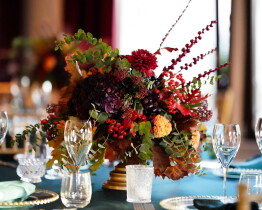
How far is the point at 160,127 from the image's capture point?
1737mm

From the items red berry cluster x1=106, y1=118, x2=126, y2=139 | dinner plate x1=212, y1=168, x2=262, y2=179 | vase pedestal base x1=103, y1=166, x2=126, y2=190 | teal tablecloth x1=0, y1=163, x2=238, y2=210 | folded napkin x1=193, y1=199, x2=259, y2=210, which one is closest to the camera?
folded napkin x1=193, y1=199, x2=259, y2=210

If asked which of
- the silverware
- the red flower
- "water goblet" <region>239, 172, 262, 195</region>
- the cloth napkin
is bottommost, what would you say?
the silverware

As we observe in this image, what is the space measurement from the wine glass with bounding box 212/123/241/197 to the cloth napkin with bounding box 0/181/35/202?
499 mm

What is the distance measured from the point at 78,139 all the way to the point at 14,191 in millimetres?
207

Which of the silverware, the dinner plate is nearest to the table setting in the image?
the silverware

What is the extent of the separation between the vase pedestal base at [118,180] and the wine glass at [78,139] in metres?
0.26

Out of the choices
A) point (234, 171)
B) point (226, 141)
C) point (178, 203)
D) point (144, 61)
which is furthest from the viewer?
point (234, 171)

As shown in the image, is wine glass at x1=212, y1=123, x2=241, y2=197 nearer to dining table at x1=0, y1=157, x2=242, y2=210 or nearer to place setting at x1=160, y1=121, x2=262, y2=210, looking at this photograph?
place setting at x1=160, y1=121, x2=262, y2=210

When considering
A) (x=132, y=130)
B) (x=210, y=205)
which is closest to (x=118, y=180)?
(x=132, y=130)

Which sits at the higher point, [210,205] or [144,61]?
[144,61]

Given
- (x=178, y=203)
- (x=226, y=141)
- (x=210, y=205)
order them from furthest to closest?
(x=226, y=141) → (x=178, y=203) → (x=210, y=205)

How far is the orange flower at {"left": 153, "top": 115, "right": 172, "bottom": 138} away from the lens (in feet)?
5.70

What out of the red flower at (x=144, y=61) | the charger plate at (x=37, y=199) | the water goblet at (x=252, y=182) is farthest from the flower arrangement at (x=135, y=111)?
the water goblet at (x=252, y=182)

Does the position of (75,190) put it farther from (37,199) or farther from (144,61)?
(144,61)
